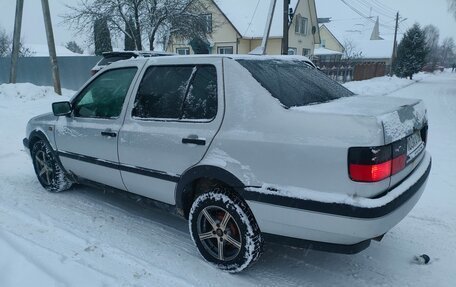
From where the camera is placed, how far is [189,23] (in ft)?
58.1

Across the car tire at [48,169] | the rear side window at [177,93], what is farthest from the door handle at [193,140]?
the car tire at [48,169]

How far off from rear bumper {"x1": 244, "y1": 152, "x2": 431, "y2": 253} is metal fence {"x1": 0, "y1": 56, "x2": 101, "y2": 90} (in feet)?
59.7

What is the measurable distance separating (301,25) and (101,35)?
18.7m

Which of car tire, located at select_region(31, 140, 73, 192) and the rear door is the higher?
the rear door

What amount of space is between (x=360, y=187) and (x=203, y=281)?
4.70ft

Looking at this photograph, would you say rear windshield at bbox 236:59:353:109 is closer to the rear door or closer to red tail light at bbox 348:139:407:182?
the rear door

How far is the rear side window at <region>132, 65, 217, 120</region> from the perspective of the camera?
315 cm

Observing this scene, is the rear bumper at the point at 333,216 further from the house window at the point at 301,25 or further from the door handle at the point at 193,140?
the house window at the point at 301,25

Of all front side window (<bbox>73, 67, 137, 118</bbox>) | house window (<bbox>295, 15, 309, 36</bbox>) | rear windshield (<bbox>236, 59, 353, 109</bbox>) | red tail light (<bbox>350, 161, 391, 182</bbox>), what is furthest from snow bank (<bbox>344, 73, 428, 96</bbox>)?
red tail light (<bbox>350, 161, 391, 182</bbox>)

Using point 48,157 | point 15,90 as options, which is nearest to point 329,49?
point 15,90

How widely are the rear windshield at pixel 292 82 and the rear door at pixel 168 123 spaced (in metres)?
0.35

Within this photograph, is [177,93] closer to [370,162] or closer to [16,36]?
[370,162]

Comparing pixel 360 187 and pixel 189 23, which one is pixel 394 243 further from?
pixel 189 23

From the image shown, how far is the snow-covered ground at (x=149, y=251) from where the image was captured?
3006mm
